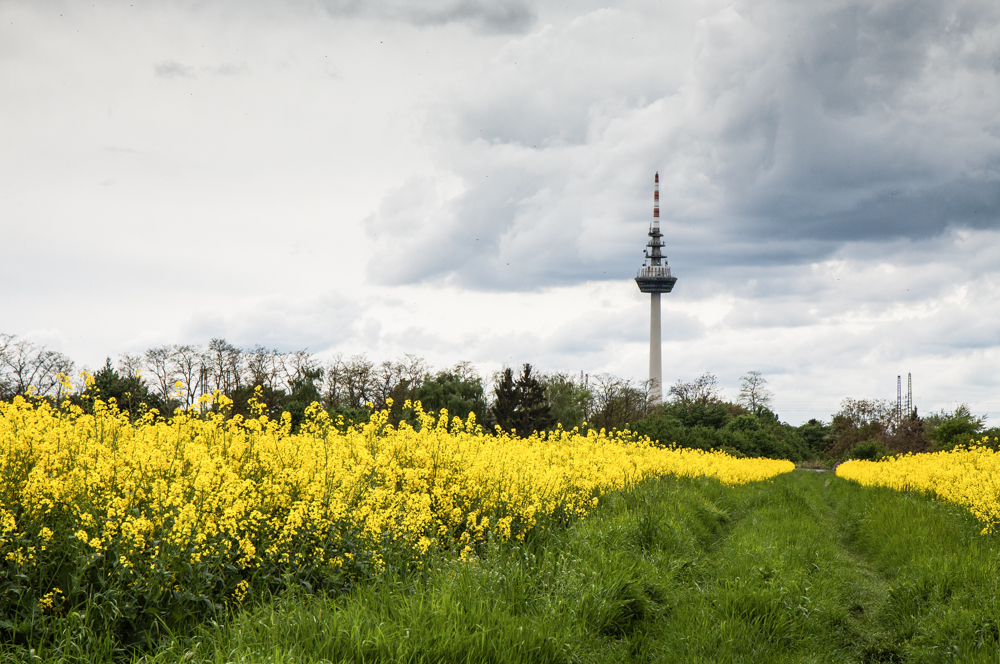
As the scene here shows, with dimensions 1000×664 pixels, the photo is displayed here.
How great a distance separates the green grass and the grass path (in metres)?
0.01

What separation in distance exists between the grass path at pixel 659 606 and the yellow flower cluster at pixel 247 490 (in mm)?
504

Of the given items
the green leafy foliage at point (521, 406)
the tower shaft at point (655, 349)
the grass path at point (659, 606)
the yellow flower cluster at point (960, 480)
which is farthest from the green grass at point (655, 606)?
the tower shaft at point (655, 349)

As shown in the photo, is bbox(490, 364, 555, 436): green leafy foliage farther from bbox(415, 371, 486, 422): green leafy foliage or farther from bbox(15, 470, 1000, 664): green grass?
bbox(15, 470, 1000, 664): green grass

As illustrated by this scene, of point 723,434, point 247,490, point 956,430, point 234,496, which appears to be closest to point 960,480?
point 247,490

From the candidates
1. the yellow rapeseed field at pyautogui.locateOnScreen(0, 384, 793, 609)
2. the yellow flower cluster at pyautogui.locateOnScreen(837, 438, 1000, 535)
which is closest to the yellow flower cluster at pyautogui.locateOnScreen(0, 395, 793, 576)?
the yellow rapeseed field at pyautogui.locateOnScreen(0, 384, 793, 609)

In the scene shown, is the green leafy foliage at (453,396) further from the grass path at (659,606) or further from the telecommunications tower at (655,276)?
the telecommunications tower at (655,276)

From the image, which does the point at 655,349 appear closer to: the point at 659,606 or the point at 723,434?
the point at 723,434

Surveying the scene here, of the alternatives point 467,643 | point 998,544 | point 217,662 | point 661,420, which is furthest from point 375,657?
point 661,420

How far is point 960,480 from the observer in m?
11.9

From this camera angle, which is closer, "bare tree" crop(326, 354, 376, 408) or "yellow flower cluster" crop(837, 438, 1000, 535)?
"yellow flower cluster" crop(837, 438, 1000, 535)

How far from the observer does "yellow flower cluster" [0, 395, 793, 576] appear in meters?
4.52

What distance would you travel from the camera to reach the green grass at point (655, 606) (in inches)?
158

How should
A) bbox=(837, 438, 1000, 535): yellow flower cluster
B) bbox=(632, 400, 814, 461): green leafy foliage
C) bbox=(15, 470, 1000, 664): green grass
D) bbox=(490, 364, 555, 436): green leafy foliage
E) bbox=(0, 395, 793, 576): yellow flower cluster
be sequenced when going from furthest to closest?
bbox=(490, 364, 555, 436): green leafy foliage
bbox=(632, 400, 814, 461): green leafy foliage
bbox=(837, 438, 1000, 535): yellow flower cluster
bbox=(0, 395, 793, 576): yellow flower cluster
bbox=(15, 470, 1000, 664): green grass

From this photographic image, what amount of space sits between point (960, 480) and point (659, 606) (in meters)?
9.37
